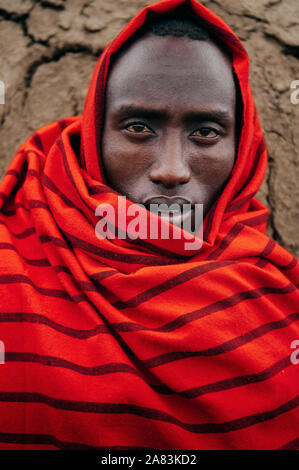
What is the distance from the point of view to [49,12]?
180 centimetres

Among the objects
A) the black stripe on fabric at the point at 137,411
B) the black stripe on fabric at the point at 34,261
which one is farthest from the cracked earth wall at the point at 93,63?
the black stripe on fabric at the point at 137,411

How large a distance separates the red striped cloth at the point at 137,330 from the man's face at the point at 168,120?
0.05 metres

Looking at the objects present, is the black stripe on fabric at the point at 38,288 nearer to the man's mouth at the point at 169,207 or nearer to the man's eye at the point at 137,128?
the man's mouth at the point at 169,207

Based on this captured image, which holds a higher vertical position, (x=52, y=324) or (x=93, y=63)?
(x=93, y=63)

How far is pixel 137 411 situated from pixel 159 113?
0.75 metres

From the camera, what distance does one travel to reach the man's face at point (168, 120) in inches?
44.3

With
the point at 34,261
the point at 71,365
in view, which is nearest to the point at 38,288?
the point at 34,261

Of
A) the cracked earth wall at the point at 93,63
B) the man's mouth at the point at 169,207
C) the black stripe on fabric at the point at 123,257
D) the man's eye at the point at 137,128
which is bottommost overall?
the black stripe on fabric at the point at 123,257

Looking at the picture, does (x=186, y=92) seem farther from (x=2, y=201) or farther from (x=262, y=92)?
(x=262, y=92)

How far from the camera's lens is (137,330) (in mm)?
1050

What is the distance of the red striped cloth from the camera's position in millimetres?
1019

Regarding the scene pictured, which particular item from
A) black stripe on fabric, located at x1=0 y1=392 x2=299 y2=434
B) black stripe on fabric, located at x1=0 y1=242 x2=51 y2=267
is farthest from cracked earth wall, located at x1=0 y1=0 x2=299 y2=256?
black stripe on fabric, located at x1=0 y1=392 x2=299 y2=434

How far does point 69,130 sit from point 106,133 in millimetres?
190

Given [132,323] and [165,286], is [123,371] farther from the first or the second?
[165,286]
